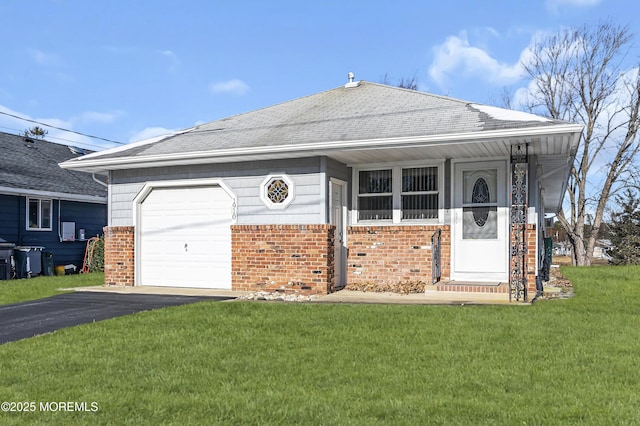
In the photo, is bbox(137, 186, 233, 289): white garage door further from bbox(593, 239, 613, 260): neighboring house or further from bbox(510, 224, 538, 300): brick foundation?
bbox(593, 239, 613, 260): neighboring house

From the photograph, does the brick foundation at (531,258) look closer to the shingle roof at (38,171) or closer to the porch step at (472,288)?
the porch step at (472,288)

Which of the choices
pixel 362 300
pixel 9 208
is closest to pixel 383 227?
pixel 362 300

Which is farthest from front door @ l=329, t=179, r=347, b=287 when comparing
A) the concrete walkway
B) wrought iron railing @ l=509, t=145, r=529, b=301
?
wrought iron railing @ l=509, t=145, r=529, b=301

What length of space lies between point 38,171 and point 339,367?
16.9 m

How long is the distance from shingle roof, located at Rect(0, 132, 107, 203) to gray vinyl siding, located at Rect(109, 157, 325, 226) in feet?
20.3

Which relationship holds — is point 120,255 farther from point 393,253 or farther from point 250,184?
point 393,253

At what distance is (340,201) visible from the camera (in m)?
11.2

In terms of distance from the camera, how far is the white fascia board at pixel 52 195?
53.5 ft

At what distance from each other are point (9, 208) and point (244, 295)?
10.4 meters

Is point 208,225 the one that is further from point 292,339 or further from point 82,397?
point 82,397

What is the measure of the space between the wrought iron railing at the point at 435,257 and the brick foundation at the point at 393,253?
0.10 m

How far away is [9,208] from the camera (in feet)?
54.7

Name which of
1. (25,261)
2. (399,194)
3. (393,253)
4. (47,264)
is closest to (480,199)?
(399,194)
